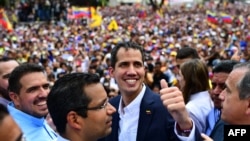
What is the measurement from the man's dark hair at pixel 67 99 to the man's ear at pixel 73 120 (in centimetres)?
2

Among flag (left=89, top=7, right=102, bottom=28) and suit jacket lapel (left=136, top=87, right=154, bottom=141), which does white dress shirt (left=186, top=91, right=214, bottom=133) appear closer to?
suit jacket lapel (left=136, top=87, right=154, bottom=141)

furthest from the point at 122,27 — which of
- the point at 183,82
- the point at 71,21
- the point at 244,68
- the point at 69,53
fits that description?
the point at 244,68

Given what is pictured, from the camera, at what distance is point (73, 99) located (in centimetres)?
257

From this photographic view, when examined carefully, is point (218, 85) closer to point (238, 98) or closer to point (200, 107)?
point (200, 107)

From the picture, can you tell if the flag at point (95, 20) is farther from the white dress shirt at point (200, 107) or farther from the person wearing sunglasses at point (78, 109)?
the person wearing sunglasses at point (78, 109)

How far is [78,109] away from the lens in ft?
8.41

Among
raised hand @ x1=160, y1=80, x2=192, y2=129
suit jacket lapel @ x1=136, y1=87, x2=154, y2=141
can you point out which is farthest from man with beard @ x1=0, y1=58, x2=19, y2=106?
raised hand @ x1=160, y1=80, x2=192, y2=129

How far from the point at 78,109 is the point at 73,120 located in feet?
0.20

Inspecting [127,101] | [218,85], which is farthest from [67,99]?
[218,85]

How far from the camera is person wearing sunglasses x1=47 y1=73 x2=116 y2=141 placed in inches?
101

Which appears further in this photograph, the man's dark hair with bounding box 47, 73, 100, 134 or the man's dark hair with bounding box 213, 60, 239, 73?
the man's dark hair with bounding box 213, 60, 239, 73

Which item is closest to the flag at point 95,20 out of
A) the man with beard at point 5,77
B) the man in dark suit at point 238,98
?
the man with beard at point 5,77

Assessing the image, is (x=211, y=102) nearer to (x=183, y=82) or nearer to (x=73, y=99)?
(x=183, y=82)

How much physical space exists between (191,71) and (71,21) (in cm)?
2177
